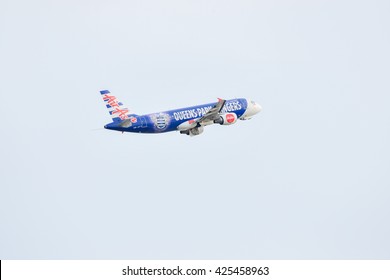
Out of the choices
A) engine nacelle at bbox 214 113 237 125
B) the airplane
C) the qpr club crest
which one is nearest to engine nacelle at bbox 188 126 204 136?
the airplane

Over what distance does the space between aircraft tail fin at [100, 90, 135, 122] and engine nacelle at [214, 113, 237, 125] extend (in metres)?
12.5

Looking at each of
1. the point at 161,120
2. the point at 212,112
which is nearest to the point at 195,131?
the point at 212,112

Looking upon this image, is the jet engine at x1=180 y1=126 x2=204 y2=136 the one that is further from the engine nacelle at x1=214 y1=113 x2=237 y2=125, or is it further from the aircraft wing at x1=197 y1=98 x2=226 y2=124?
the engine nacelle at x1=214 y1=113 x2=237 y2=125

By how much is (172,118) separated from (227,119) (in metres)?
8.93

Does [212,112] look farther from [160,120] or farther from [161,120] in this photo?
[160,120]

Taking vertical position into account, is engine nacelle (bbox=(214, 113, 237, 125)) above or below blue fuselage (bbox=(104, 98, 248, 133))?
above

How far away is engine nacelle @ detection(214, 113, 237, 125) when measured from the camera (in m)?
151

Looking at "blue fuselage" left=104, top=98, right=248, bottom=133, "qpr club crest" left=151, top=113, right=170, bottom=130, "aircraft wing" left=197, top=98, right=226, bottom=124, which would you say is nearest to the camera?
"blue fuselage" left=104, top=98, right=248, bottom=133

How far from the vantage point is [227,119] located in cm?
15212

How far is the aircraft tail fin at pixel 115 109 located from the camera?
145375mm

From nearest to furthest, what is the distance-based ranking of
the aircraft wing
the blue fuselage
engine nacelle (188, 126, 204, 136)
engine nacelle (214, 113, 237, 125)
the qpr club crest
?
the blue fuselage < the qpr club crest < the aircraft wing < engine nacelle (188, 126, 204, 136) < engine nacelle (214, 113, 237, 125)
